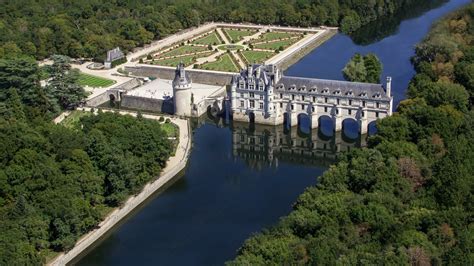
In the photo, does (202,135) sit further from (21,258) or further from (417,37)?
(417,37)

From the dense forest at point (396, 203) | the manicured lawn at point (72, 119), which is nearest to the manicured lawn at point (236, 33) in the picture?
the manicured lawn at point (72, 119)

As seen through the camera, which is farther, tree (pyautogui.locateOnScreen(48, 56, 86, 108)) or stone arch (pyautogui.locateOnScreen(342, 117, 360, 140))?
tree (pyautogui.locateOnScreen(48, 56, 86, 108))

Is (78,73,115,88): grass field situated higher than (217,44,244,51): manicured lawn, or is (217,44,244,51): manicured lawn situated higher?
(217,44,244,51): manicured lawn

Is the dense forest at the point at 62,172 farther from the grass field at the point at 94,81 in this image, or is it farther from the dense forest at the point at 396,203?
the grass field at the point at 94,81

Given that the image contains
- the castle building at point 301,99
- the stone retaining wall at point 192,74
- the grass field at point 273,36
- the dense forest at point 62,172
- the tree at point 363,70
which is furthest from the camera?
the grass field at point 273,36

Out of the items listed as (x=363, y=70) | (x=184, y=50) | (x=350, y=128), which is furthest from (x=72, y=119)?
(x=363, y=70)

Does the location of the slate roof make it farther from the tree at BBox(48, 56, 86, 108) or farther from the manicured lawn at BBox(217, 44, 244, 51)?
the manicured lawn at BBox(217, 44, 244, 51)

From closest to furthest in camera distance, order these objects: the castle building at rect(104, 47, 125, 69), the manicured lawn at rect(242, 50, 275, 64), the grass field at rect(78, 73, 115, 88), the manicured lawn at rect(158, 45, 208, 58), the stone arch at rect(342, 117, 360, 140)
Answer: the stone arch at rect(342, 117, 360, 140) → the grass field at rect(78, 73, 115, 88) → the castle building at rect(104, 47, 125, 69) → the manicured lawn at rect(242, 50, 275, 64) → the manicured lawn at rect(158, 45, 208, 58)

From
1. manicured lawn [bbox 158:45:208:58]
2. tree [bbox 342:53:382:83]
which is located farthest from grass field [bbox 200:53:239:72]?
tree [bbox 342:53:382:83]
